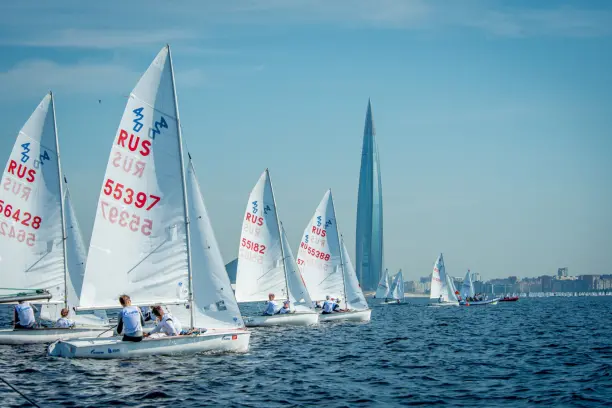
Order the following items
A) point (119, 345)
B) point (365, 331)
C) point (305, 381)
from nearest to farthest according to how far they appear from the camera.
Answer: point (305, 381) < point (119, 345) < point (365, 331)

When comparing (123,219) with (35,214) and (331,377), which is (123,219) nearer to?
(331,377)

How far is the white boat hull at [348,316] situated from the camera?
4807 cm

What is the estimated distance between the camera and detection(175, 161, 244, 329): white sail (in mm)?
26531

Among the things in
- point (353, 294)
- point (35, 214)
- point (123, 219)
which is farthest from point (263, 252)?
point (123, 219)

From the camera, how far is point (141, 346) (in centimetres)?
2362

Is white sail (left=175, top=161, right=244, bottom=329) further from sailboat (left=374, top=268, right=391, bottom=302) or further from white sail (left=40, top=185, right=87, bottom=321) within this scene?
sailboat (left=374, top=268, right=391, bottom=302)

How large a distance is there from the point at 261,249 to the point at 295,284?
9.54 ft

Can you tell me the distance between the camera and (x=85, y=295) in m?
25.6

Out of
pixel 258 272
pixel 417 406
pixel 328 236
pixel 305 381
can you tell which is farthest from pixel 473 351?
pixel 328 236

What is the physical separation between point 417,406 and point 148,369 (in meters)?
7.92

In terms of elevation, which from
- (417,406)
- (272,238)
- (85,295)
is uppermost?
(272,238)

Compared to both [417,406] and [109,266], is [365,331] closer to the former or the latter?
[109,266]

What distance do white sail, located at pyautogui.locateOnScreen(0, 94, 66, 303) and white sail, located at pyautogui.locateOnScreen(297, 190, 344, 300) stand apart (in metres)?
20.8

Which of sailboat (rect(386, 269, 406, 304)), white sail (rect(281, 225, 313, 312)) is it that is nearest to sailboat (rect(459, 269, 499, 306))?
sailboat (rect(386, 269, 406, 304))
